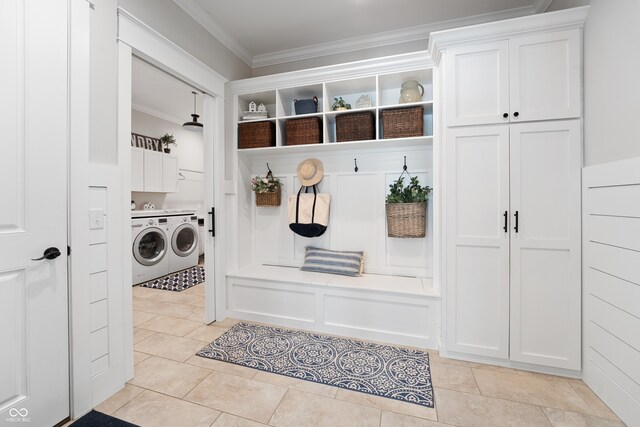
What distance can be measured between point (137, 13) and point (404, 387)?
114 inches

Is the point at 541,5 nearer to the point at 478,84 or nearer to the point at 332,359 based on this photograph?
the point at 478,84

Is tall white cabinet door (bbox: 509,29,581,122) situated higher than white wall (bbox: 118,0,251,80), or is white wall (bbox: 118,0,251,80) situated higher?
white wall (bbox: 118,0,251,80)

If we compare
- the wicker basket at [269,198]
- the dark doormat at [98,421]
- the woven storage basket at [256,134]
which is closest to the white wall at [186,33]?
the woven storage basket at [256,134]

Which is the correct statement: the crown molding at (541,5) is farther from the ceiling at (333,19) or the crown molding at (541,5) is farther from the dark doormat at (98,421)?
the dark doormat at (98,421)

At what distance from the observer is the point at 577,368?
178cm

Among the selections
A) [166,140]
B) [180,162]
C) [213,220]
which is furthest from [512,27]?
[180,162]

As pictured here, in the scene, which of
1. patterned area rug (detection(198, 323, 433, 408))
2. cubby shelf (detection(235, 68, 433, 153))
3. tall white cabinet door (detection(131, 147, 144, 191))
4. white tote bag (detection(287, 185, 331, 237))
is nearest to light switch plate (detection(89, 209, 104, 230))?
patterned area rug (detection(198, 323, 433, 408))

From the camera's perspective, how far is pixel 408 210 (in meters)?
2.40

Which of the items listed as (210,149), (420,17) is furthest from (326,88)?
(210,149)

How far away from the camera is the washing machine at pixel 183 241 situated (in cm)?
435

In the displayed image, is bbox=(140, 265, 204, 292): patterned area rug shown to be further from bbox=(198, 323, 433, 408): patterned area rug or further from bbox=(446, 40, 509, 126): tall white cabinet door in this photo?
bbox=(446, 40, 509, 126): tall white cabinet door

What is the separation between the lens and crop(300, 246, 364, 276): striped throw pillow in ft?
8.61

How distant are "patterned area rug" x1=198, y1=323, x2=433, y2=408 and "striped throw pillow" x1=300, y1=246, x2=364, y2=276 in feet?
1.92

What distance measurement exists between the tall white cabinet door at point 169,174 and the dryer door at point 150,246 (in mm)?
994
